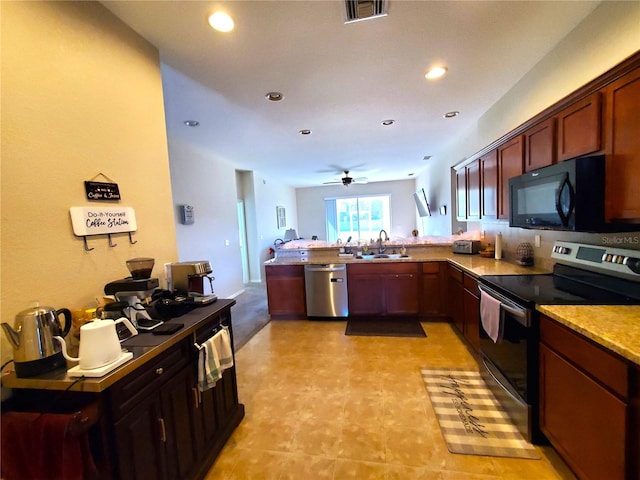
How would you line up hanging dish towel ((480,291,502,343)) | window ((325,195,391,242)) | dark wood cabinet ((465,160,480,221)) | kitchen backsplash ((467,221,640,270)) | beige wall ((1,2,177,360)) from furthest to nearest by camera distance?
window ((325,195,391,242)) < dark wood cabinet ((465,160,480,221)) < hanging dish towel ((480,291,502,343)) < kitchen backsplash ((467,221,640,270)) < beige wall ((1,2,177,360))

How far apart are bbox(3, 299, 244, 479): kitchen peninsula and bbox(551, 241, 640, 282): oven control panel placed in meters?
2.48

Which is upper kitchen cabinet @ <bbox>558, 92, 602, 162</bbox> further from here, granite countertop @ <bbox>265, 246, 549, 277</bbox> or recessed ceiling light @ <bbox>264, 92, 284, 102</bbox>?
recessed ceiling light @ <bbox>264, 92, 284, 102</bbox>

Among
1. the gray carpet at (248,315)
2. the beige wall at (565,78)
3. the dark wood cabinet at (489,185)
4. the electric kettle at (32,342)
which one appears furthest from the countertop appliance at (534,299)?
A: the gray carpet at (248,315)

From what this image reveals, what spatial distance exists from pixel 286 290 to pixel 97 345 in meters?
3.15

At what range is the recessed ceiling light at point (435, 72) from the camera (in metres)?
2.47

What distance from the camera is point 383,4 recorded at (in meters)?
1.70

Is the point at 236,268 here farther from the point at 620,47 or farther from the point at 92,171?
the point at 620,47

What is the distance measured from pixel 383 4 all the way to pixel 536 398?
258 centimetres

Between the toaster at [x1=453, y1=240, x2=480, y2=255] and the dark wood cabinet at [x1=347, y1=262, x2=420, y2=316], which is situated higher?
the toaster at [x1=453, y1=240, x2=480, y2=255]

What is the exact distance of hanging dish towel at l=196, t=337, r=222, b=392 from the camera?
158 centimetres

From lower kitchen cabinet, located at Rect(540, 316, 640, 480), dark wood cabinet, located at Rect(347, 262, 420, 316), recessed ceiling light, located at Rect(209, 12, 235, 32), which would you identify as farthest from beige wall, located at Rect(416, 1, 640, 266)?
recessed ceiling light, located at Rect(209, 12, 235, 32)

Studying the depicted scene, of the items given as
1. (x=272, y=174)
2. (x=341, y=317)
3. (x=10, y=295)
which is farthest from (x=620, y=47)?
(x=272, y=174)

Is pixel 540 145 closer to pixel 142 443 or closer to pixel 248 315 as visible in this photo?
pixel 142 443

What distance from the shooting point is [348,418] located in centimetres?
207
